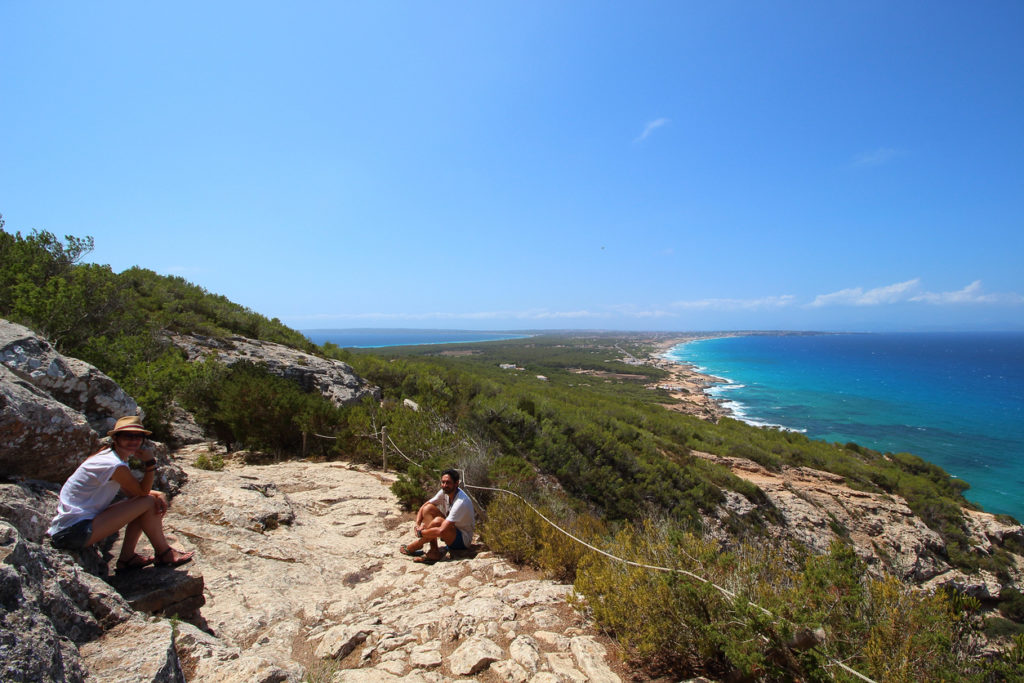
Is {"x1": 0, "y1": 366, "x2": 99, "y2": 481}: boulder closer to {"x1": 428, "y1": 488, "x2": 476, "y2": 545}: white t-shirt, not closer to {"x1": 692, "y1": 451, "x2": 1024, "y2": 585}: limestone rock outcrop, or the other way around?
{"x1": 428, "y1": 488, "x2": 476, "y2": 545}: white t-shirt

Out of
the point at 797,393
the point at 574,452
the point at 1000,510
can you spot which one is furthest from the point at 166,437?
the point at 797,393

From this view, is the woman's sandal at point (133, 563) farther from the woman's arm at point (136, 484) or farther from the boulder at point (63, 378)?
the boulder at point (63, 378)

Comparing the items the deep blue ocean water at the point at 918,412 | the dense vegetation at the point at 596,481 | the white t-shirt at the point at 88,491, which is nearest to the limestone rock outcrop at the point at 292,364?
the dense vegetation at the point at 596,481

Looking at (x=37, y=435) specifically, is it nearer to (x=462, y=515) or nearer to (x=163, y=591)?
(x=163, y=591)

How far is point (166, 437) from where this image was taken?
8.02 m

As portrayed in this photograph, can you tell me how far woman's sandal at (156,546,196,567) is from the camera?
136 inches

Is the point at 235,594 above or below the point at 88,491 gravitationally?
below

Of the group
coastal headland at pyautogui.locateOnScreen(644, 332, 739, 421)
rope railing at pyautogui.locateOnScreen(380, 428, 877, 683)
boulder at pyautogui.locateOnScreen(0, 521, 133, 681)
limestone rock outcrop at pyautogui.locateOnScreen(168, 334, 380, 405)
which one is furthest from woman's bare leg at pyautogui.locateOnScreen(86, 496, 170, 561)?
coastal headland at pyautogui.locateOnScreen(644, 332, 739, 421)

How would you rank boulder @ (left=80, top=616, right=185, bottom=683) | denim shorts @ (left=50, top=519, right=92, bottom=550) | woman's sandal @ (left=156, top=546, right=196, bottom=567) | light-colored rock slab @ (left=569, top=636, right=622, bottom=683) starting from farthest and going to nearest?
woman's sandal @ (left=156, top=546, right=196, bottom=567)
denim shorts @ (left=50, top=519, right=92, bottom=550)
light-colored rock slab @ (left=569, top=636, right=622, bottom=683)
boulder @ (left=80, top=616, right=185, bottom=683)

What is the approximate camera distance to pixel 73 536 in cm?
291

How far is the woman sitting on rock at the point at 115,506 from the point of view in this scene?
→ 2.96m

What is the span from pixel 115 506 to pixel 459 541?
123 inches

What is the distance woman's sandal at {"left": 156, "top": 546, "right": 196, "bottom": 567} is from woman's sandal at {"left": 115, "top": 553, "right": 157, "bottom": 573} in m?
0.06

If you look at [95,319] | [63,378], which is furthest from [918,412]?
[95,319]
